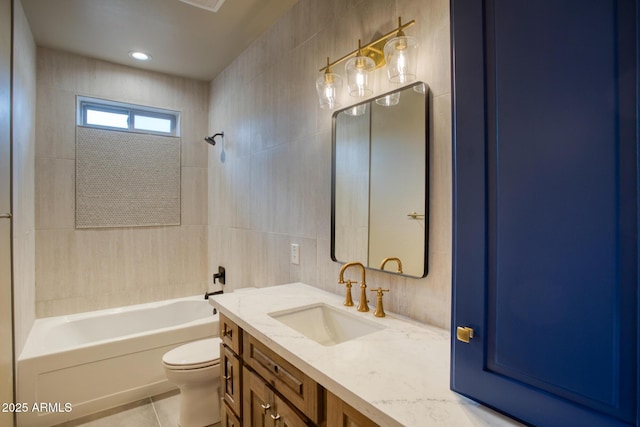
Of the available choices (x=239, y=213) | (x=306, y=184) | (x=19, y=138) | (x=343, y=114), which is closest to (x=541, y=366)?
(x=343, y=114)

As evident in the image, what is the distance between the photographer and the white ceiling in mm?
2170

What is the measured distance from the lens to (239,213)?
9.57 ft

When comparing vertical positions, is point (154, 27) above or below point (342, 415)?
above

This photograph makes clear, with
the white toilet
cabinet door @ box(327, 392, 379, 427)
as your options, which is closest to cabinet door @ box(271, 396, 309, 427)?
cabinet door @ box(327, 392, 379, 427)

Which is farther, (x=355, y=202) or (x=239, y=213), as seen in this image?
(x=239, y=213)

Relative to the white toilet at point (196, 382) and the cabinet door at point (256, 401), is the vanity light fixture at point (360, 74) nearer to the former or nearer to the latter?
the cabinet door at point (256, 401)

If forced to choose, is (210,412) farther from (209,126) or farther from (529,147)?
(209,126)

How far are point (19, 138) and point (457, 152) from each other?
2.67 metres

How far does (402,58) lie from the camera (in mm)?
1355

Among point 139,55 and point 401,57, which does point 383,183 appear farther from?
point 139,55

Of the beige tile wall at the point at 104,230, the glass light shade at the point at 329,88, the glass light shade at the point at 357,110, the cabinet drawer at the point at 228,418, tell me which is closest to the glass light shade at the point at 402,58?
the glass light shade at the point at 357,110

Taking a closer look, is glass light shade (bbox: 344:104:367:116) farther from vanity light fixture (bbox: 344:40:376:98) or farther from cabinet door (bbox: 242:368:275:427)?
cabinet door (bbox: 242:368:275:427)

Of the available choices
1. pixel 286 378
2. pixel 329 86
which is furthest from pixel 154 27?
pixel 286 378

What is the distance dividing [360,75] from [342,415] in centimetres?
139
